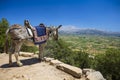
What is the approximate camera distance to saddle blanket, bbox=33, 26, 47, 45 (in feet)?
32.3

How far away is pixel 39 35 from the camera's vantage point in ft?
33.0

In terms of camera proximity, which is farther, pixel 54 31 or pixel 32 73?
pixel 54 31

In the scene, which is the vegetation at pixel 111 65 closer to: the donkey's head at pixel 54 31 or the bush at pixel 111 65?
the bush at pixel 111 65

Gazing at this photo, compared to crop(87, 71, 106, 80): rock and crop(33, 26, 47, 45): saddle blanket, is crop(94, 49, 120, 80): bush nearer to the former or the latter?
crop(33, 26, 47, 45): saddle blanket

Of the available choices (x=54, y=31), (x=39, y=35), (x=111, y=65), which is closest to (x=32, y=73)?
(x=39, y=35)

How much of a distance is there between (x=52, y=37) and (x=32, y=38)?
159 centimetres

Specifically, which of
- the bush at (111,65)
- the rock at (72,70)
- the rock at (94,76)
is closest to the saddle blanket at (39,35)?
the rock at (72,70)

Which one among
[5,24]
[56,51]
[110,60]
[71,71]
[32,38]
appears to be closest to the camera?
[71,71]

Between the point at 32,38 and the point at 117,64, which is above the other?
the point at 32,38

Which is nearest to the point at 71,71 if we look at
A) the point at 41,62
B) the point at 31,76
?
the point at 31,76

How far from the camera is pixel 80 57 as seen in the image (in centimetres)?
3250

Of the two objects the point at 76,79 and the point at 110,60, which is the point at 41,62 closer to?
the point at 76,79

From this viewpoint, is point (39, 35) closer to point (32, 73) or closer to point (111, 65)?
point (32, 73)

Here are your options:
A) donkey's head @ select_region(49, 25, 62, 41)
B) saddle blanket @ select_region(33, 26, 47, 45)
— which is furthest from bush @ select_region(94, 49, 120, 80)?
saddle blanket @ select_region(33, 26, 47, 45)
